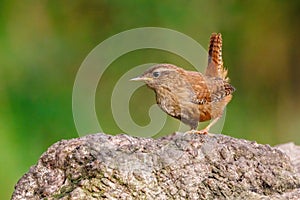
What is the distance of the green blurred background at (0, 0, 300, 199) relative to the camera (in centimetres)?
651

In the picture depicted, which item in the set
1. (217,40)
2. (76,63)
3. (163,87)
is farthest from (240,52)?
(163,87)

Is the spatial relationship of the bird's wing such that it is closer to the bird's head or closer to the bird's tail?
the bird's head

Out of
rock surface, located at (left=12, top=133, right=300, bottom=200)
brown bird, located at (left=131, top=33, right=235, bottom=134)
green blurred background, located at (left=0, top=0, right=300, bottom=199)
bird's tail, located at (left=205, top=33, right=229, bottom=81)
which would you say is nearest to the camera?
rock surface, located at (left=12, top=133, right=300, bottom=200)

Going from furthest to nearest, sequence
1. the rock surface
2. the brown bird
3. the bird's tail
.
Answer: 1. the bird's tail
2. the brown bird
3. the rock surface

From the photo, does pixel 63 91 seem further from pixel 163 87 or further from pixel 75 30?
pixel 163 87

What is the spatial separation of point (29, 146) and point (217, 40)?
2.08 metres

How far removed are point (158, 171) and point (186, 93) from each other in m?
1.00

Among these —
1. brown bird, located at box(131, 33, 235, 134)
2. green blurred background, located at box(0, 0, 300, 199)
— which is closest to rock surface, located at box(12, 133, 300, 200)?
brown bird, located at box(131, 33, 235, 134)

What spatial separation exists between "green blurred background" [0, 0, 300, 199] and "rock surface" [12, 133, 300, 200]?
3.47 metres

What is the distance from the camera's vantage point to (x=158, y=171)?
2.69 m

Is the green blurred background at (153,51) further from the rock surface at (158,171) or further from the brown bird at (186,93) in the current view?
the rock surface at (158,171)

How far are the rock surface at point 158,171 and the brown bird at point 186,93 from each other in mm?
600

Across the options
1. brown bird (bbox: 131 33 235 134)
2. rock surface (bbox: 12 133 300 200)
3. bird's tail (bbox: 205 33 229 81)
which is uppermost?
bird's tail (bbox: 205 33 229 81)

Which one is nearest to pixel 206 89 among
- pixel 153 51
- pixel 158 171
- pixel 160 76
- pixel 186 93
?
pixel 186 93
